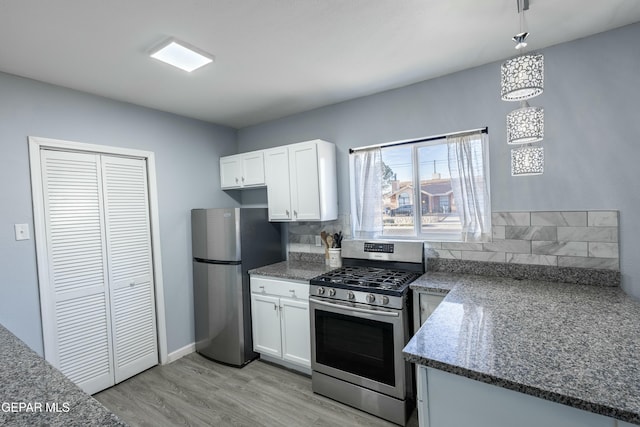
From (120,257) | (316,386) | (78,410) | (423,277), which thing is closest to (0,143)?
(120,257)

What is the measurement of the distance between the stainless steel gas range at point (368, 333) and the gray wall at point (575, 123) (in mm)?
937

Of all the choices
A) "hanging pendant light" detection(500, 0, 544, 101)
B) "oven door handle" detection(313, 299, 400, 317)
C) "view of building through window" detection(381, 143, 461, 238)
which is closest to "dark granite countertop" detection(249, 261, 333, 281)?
"oven door handle" detection(313, 299, 400, 317)

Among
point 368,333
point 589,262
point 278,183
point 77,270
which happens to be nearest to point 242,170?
point 278,183

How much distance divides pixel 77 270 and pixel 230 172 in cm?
173

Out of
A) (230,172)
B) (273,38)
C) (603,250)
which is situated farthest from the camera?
(230,172)

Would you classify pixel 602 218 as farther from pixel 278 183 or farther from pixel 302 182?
pixel 278 183

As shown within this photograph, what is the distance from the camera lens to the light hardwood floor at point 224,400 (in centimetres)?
222

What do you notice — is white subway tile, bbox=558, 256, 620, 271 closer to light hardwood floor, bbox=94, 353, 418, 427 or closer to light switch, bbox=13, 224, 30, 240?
light hardwood floor, bbox=94, 353, 418, 427

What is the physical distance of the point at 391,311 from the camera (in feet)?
7.04

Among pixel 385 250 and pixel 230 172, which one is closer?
pixel 385 250

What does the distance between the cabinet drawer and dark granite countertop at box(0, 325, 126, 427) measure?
174 centimetres

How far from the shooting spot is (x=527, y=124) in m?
1.40

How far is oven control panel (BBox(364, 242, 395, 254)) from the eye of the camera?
2.73 meters

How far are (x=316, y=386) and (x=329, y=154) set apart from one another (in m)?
2.08
